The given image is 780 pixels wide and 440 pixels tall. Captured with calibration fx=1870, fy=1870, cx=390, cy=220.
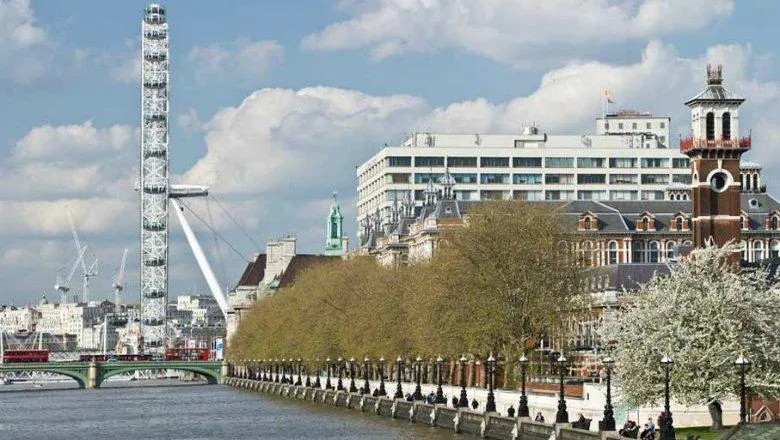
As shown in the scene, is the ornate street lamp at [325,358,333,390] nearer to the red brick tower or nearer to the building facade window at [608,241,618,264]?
the building facade window at [608,241,618,264]

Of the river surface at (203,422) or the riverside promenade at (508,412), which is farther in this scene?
the river surface at (203,422)

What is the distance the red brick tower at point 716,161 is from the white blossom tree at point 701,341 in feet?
112

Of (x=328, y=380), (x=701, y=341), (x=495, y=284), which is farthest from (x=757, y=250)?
(x=701, y=341)

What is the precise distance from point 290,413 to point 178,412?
14.3m

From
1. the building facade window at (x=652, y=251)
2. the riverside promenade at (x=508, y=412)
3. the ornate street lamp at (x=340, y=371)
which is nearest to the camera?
the riverside promenade at (x=508, y=412)

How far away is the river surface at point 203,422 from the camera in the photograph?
373 ft

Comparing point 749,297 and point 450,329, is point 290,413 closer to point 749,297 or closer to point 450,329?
point 450,329

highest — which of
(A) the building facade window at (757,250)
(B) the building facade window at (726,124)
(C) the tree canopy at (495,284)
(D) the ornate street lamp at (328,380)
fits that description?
(B) the building facade window at (726,124)

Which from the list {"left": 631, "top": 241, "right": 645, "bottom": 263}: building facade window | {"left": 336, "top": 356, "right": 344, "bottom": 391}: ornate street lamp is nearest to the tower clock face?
{"left": 336, "top": 356, "right": 344, "bottom": 391}: ornate street lamp

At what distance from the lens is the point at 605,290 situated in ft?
483

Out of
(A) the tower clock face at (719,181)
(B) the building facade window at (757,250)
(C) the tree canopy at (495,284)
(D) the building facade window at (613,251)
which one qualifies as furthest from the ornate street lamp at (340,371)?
(A) the tower clock face at (719,181)

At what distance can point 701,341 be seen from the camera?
8919 cm

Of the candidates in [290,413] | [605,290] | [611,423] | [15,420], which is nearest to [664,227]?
[605,290]

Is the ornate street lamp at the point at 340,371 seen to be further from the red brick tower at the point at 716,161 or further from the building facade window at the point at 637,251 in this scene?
the red brick tower at the point at 716,161
